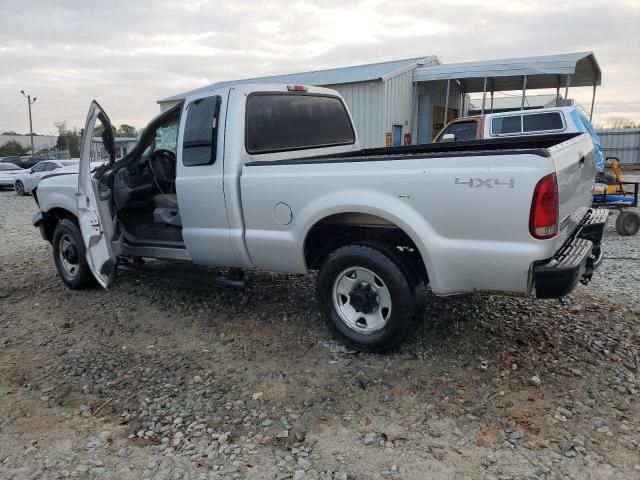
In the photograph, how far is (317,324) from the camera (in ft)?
15.3

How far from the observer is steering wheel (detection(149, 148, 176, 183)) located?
5723mm

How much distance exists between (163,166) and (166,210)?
2.05 ft

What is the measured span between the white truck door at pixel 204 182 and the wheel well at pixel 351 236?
734mm

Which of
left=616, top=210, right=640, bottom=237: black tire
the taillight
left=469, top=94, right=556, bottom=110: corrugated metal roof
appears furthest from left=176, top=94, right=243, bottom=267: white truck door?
left=469, top=94, right=556, bottom=110: corrugated metal roof

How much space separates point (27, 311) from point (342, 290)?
3429 millimetres

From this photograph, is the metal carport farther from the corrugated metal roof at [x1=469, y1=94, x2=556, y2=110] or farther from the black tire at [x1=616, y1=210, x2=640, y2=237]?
the black tire at [x1=616, y1=210, x2=640, y2=237]

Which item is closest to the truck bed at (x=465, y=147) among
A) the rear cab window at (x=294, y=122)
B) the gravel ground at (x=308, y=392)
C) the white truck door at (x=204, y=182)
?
the rear cab window at (x=294, y=122)

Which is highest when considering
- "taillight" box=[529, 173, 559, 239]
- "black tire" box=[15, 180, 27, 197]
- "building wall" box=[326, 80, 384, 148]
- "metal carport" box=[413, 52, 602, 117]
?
"metal carport" box=[413, 52, 602, 117]

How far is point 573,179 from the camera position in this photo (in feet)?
11.8

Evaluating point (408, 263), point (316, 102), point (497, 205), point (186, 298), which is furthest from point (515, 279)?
point (186, 298)

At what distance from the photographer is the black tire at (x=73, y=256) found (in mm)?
5750

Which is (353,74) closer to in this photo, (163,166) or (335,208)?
(163,166)

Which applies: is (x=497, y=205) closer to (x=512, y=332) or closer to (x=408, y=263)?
(x=408, y=263)

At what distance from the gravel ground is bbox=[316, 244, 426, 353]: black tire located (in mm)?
155
